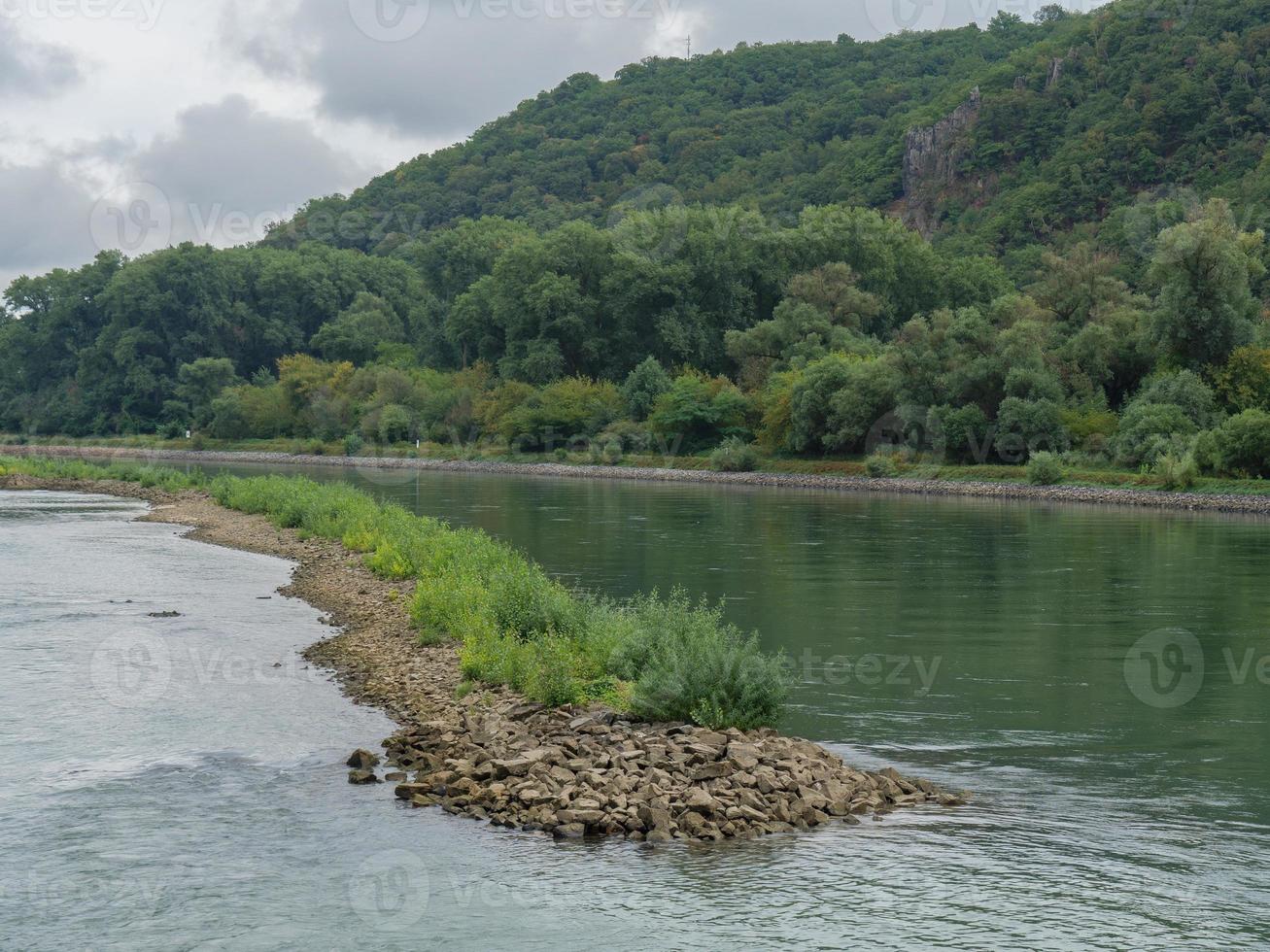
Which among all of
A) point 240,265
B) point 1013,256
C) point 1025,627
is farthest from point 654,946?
point 240,265

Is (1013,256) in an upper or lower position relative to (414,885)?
upper

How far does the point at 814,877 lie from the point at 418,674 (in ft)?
34.2

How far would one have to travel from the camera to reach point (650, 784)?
1447 cm

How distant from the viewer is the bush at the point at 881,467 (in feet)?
254

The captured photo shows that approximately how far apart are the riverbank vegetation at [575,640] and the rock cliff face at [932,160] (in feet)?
366

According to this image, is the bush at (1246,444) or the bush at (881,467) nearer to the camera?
the bush at (1246,444)

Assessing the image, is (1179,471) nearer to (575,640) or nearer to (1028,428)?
(1028,428)

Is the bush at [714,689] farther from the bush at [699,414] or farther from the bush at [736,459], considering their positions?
the bush at [699,414]

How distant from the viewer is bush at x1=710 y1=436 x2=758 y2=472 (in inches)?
3492

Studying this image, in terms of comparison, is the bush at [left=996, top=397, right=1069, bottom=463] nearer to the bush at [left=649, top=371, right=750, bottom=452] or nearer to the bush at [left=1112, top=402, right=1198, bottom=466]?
the bush at [left=1112, top=402, right=1198, bottom=466]

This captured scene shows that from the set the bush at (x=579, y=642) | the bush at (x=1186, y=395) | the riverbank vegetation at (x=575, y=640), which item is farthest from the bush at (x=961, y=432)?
the bush at (x=579, y=642)

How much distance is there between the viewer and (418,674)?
21.8 meters

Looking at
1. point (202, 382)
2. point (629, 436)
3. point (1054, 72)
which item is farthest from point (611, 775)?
point (202, 382)

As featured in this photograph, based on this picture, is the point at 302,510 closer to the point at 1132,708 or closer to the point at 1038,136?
the point at 1132,708
